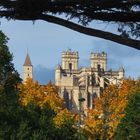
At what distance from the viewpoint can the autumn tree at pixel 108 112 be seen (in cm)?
6178

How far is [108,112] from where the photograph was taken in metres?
66.3

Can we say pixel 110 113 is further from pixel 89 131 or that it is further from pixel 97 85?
pixel 97 85

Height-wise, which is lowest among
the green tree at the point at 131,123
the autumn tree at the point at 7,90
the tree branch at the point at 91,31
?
the green tree at the point at 131,123

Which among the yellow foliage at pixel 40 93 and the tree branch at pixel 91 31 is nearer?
the tree branch at pixel 91 31

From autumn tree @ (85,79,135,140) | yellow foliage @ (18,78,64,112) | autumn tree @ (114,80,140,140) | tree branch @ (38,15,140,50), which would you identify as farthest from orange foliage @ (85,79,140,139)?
tree branch @ (38,15,140,50)

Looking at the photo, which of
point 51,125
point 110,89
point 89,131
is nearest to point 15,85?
point 51,125

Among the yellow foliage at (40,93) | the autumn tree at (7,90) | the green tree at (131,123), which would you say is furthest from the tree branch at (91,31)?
the yellow foliage at (40,93)

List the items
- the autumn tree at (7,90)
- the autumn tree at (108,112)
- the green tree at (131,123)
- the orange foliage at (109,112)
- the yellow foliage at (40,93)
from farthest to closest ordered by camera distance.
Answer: the yellow foliage at (40,93)
the orange foliage at (109,112)
the autumn tree at (108,112)
the green tree at (131,123)
the autumn tree at (7,90)

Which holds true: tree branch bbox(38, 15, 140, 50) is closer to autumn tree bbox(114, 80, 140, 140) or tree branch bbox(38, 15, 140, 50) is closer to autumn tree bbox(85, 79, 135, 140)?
autumn tree bbox(114, 80, 140, 140)

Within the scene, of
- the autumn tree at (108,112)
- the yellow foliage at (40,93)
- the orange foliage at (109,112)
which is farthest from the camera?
the yellow foliage at (40,93)

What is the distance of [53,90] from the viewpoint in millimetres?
69000

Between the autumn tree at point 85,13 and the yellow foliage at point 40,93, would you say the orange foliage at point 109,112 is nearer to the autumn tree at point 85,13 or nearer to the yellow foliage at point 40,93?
the yellow foliage at point 40,93

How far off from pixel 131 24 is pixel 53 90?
53459 millimetres

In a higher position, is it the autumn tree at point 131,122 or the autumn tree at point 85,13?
the autumn tree at point 85,13
